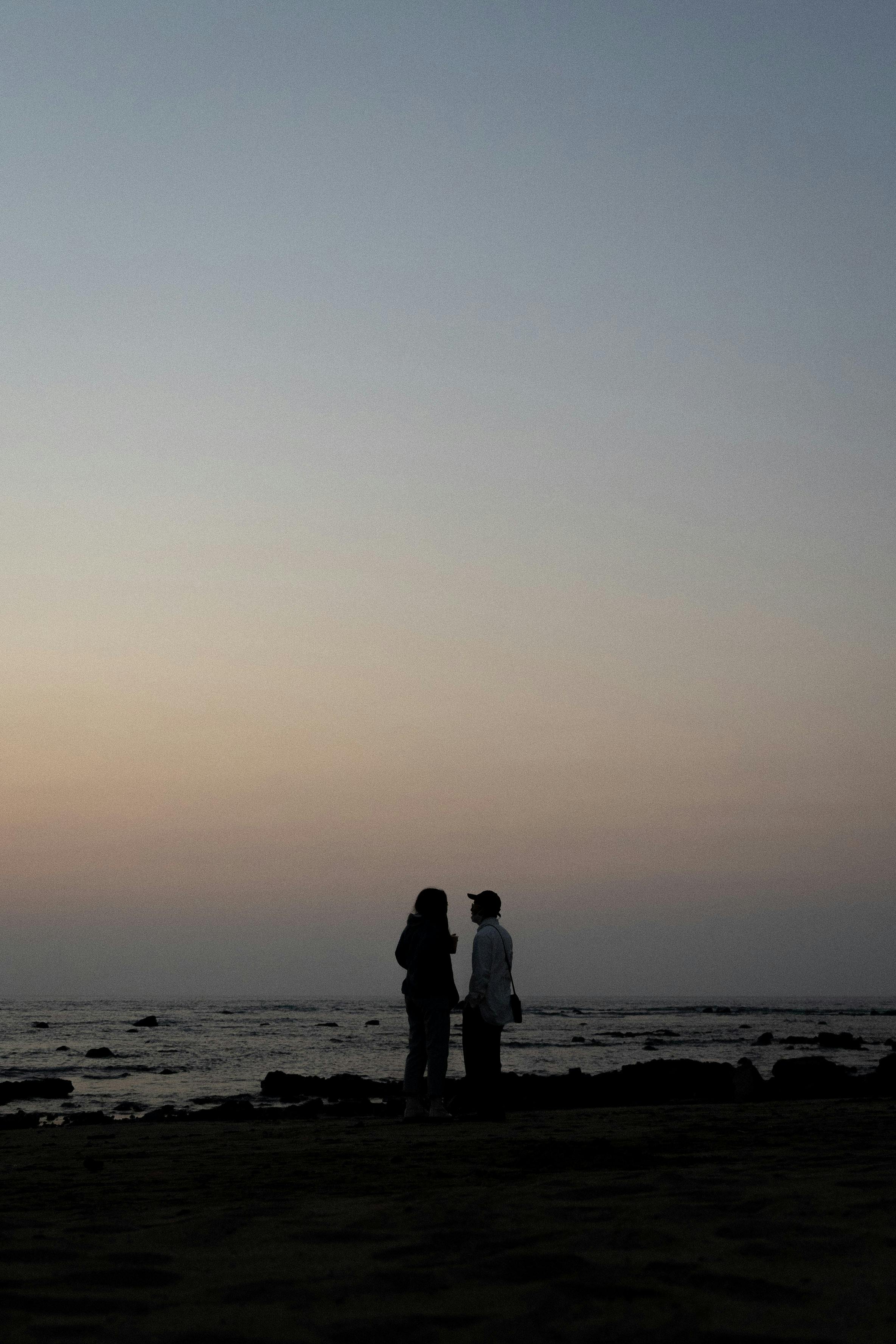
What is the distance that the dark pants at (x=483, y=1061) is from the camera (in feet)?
32.4

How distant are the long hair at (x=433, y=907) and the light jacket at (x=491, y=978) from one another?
0.41m

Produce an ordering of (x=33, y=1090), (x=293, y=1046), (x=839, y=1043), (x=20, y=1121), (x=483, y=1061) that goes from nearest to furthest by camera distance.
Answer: (x=483, y=1061), (x=20, y=1121), (x=33, y=1090), (x=293, y=1046), (x=839, y=1043)

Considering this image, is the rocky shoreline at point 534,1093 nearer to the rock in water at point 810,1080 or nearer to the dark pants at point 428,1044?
the rock in water at point 810,1080

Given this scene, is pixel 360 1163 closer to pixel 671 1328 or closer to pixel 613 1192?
pixel 613 1192

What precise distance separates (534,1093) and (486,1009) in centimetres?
468

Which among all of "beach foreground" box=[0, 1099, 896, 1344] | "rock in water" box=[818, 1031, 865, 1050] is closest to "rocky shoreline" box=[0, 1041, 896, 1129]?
"beach foreground" box=[0, 1099, 896, 1344]

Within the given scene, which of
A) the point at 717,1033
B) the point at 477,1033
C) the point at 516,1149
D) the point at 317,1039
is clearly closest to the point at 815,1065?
the point at 477,1033

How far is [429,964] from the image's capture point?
33.6ft

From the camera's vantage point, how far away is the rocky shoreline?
12328 mm

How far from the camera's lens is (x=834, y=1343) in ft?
9.32

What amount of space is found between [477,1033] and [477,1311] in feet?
23.3

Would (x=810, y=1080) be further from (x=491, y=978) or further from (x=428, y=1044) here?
(x=428, y=1044)

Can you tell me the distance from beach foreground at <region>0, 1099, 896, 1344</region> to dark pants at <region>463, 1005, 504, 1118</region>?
2.76 metres

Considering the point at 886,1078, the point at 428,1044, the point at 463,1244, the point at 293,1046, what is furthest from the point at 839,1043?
the point at 463,1244
